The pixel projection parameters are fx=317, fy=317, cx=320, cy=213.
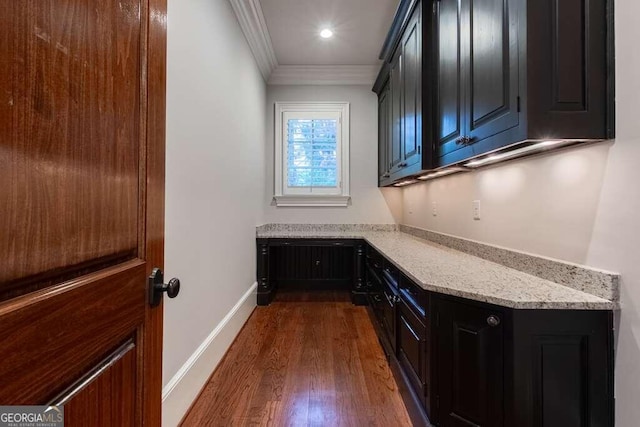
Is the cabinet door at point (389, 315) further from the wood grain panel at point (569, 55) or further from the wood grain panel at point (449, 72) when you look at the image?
the wood grain panel at point (569, 55)

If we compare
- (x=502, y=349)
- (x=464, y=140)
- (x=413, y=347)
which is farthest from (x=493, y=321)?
(x=464, y=140)

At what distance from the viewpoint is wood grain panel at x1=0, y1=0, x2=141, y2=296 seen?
0.43 m

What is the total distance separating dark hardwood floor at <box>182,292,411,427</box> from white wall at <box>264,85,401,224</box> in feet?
4.62

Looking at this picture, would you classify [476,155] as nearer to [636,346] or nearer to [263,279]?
[636,346]

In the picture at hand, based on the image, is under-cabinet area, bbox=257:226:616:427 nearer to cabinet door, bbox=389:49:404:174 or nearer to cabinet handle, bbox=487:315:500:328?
cabinet handle, bbox=487:315:500:328

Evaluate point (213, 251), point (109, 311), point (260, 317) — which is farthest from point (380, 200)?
point (109, 311)

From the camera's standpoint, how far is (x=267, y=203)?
4105mm

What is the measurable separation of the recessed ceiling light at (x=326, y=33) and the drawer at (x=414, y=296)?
8.25ft

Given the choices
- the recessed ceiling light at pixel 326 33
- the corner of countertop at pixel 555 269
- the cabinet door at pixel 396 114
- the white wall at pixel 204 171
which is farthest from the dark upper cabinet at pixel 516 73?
the white wall at pixel 204 171

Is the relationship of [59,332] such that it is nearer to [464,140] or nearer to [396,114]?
[464,140]

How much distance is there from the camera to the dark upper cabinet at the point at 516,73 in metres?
1.17

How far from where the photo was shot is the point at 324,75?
4004 millimetres

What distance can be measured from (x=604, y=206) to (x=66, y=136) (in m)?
1.63

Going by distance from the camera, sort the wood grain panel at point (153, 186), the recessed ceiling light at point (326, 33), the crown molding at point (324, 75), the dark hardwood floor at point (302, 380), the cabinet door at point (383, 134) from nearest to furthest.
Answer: the wood grain panel at point (153, 186) < the dark hardwood floor at point (302, 380) < the recessed ceiling light at point (326, 33) < the cabinet door at point (383, 134) < the crown molding at point (324, 75)
